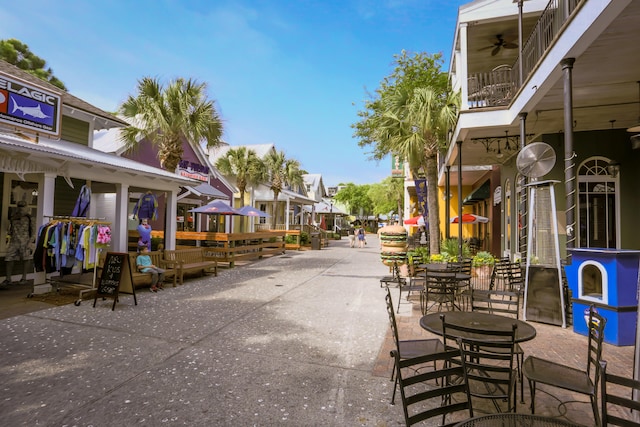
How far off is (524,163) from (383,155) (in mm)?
15355

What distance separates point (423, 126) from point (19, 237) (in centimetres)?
1113

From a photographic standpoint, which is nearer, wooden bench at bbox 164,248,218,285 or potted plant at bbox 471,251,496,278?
wooden bench at bbox 164,248,218,285

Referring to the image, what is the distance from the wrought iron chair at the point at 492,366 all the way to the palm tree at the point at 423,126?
7.82 metres

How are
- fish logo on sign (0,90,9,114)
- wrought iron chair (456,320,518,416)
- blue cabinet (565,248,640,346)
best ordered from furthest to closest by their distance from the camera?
fish logo on sign (0,90,9,114)
blue cabinet (565,248,640,346)
wrought iron chair (456,320,518,416)

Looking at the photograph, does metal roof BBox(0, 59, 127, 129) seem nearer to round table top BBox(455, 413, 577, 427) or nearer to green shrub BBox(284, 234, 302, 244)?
round table top BBox(455, 413, 577, 427)

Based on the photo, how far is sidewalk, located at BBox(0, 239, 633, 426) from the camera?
304 cm

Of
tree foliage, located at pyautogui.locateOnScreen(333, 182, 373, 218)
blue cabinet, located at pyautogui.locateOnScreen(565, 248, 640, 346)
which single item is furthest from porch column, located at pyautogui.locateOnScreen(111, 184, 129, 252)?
tree foliage, located at pyautogui.locateOnScreen(333, 182, 373, 218)

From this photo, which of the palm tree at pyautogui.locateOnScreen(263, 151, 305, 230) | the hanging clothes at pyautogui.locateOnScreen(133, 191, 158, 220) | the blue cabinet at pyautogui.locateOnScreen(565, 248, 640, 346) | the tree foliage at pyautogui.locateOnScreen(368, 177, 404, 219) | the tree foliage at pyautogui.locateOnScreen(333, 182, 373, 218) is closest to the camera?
the blue cabinet at pyautogui.locateOnScreen(565, 248, 640, 346)

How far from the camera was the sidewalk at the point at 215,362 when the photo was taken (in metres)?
3.04

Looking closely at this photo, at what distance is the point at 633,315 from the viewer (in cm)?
465

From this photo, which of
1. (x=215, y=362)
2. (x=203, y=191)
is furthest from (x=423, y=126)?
(x=203, y=191)

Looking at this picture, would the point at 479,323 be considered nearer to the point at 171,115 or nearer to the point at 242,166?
the point at 171,115

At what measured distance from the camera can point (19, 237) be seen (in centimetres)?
831

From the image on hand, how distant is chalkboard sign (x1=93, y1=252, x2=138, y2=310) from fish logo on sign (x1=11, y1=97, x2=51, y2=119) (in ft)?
11.7
